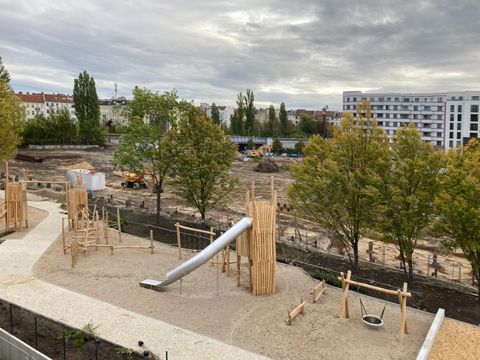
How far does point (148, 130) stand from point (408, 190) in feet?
59.2

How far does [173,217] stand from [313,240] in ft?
34.9

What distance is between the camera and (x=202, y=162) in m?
26.4

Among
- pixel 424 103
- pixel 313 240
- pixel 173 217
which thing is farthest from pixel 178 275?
pixel 424 103

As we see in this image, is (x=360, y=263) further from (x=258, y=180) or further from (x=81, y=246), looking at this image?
(x=258, y=180)

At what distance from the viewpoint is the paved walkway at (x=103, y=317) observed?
12266 mm

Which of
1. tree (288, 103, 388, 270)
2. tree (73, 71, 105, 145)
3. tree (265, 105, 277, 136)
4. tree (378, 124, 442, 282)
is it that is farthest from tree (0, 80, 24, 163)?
tree (265, 105, 277, 136)

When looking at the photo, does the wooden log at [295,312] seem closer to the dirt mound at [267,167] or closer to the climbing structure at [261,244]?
the climbing structure at [261,244]

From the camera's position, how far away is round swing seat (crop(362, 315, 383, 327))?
13798 millimetres

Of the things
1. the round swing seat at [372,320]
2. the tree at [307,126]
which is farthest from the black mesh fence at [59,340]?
the tree at [307,126]

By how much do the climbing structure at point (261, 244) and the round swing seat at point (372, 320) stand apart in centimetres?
394

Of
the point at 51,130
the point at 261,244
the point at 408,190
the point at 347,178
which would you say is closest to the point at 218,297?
the point at 261,244

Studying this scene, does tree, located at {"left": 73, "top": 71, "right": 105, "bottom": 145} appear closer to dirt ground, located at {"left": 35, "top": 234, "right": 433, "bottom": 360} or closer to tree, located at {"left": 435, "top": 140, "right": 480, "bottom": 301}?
dirt ground, located at {"left": 35, "top": 234, "right": 433, "bottom": 360}

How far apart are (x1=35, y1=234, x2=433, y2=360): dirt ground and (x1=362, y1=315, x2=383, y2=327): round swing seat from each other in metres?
0.23

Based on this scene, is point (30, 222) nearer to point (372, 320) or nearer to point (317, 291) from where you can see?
point (317, 291)
